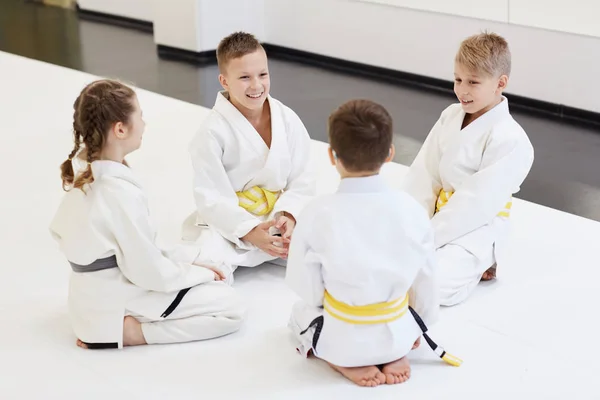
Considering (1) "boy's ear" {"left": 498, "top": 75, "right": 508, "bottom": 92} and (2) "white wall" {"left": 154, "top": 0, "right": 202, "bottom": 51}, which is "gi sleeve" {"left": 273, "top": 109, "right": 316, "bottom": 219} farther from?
(2) "white wall" {"left": 154, "top": 0, "right": 202, "bottom": 51}

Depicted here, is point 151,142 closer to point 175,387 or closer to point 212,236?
point 212,236

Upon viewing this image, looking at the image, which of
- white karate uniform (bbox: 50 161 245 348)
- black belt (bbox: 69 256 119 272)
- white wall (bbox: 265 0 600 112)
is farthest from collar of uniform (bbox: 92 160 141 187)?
white wall (bbox: 265 0 600 112)

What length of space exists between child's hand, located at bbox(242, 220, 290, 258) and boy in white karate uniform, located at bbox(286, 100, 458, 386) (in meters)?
0.56

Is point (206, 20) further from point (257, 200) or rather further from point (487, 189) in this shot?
point (487, 189)

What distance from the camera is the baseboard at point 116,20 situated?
301 inches

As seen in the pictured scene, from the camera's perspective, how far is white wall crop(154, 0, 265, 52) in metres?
6.40

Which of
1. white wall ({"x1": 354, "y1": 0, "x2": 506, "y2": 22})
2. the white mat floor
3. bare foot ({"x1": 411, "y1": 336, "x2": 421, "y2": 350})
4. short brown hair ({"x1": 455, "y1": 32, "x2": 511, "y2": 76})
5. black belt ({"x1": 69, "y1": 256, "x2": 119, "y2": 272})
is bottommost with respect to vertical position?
the white mat floor

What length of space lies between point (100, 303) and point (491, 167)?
1.26 m

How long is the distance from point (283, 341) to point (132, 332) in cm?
44

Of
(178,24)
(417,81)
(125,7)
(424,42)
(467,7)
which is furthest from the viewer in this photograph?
(125,7)

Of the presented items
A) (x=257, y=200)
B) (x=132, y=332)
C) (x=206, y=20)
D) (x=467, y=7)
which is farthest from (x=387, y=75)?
(x=132, y=332)

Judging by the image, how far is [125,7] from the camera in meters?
7.77

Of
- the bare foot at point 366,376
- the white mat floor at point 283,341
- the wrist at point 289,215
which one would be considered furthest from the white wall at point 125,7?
the bare foot at point 366,376

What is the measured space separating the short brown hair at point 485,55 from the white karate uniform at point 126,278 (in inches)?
40.8
